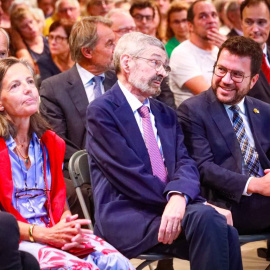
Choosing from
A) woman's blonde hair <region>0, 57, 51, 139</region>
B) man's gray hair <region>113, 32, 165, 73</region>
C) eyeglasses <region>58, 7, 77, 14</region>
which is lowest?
woman's blonde hair <region>0, 57, 51, 139</region>

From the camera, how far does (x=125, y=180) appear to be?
310 cm

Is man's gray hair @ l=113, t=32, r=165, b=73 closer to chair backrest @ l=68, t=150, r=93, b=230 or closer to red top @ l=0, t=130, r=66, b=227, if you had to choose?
chair backrest @ l=68, t=150, r=93, b=230

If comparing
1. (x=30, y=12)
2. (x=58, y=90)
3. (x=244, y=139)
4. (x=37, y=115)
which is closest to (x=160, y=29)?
(x=30, y=12)

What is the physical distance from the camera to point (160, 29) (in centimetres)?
695

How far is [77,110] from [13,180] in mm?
1345

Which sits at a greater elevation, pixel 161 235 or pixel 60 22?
pixel 60 22

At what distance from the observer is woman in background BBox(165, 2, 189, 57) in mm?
6383

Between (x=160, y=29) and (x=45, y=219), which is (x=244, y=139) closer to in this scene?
(x=45, y=219)

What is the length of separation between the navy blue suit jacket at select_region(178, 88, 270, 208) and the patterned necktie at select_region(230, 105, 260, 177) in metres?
0.04

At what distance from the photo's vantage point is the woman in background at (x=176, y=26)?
6383 mm

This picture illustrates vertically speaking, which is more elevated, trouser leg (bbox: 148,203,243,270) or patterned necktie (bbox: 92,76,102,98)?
patterned necktie (bbox: 92,76,102,98)

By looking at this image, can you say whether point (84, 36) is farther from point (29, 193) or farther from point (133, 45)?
point (29, 193)

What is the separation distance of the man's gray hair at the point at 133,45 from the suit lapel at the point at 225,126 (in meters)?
0.44

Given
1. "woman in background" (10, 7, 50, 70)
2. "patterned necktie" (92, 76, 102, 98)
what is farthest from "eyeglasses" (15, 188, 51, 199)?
"woman in background" (10, 7, 50, 70)
